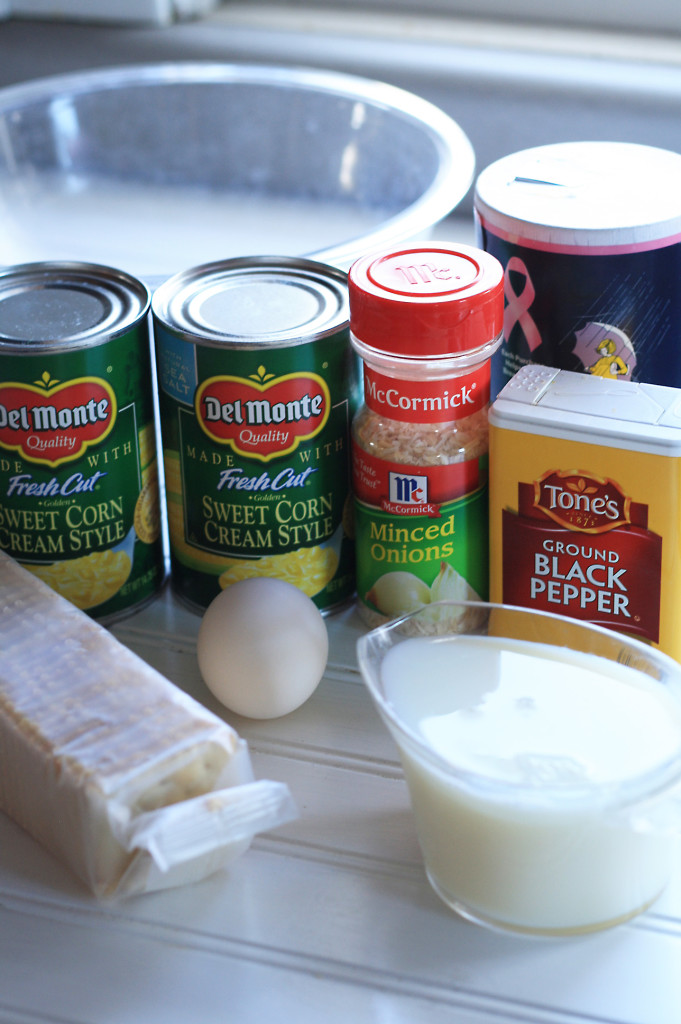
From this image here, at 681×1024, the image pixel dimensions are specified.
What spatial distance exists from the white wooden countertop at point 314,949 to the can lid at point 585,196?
0.39 m

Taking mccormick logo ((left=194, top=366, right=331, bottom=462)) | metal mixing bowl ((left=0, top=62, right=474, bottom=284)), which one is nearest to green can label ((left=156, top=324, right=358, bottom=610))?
mccormick logo ((left=194, top=366, right=331, bottom=462))

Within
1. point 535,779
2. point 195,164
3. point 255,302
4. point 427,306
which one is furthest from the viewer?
point 195,164

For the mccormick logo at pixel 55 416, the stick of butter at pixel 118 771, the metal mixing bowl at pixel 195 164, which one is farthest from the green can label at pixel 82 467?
the metal mixing bowl at pixel 195 164

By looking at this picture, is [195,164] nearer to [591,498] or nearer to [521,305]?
[521,305]

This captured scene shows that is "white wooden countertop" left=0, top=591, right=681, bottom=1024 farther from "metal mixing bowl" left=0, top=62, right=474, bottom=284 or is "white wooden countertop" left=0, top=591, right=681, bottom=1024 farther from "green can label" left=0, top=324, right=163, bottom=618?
"metal mixing bowl" left=0, top=62, right=474, bottom=284

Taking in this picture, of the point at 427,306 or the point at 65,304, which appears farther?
the point at 65,304

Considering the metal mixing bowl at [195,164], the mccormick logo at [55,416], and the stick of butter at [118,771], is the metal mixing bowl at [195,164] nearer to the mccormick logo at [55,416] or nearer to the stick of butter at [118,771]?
the mccormick logo at [55,416]

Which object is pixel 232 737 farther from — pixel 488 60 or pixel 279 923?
pixel 488 60

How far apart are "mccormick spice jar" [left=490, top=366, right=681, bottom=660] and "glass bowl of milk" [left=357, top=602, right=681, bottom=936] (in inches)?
3.5

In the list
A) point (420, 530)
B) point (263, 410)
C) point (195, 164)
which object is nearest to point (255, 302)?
point (263, 410)

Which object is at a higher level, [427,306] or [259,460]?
[427,306]

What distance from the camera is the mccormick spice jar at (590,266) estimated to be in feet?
2.59

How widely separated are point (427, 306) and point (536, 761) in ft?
0.95

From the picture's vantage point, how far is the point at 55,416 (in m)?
0.81
